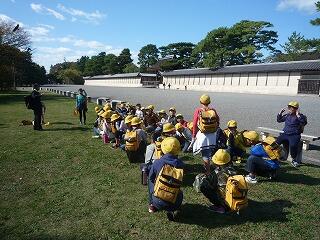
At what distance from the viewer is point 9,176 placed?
7547 mm

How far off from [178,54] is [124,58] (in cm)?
3120

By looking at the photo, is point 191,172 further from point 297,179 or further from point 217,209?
point 297,179

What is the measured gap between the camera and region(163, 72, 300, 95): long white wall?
130ft

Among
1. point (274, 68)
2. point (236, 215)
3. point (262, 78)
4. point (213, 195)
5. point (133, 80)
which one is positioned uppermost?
point (274, 68)

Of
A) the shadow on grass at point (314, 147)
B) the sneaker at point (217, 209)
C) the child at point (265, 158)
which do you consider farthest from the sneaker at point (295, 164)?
the sneaker at point (217, 209)

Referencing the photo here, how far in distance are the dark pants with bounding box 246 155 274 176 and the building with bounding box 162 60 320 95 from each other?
3306 cm

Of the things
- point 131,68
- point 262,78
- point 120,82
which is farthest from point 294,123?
point 131,68

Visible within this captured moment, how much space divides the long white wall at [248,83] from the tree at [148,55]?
3835 cm

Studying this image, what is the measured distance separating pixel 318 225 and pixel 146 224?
2803 mm

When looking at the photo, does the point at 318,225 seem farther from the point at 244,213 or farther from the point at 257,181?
the point at 257,181

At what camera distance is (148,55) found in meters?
102

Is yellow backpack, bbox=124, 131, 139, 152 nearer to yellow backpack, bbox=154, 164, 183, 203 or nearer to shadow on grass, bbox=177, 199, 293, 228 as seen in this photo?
shadow on grass, bbox=177, 199, 293, 228

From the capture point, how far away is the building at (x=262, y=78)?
3722cm

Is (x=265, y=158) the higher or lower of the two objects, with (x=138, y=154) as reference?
higher
